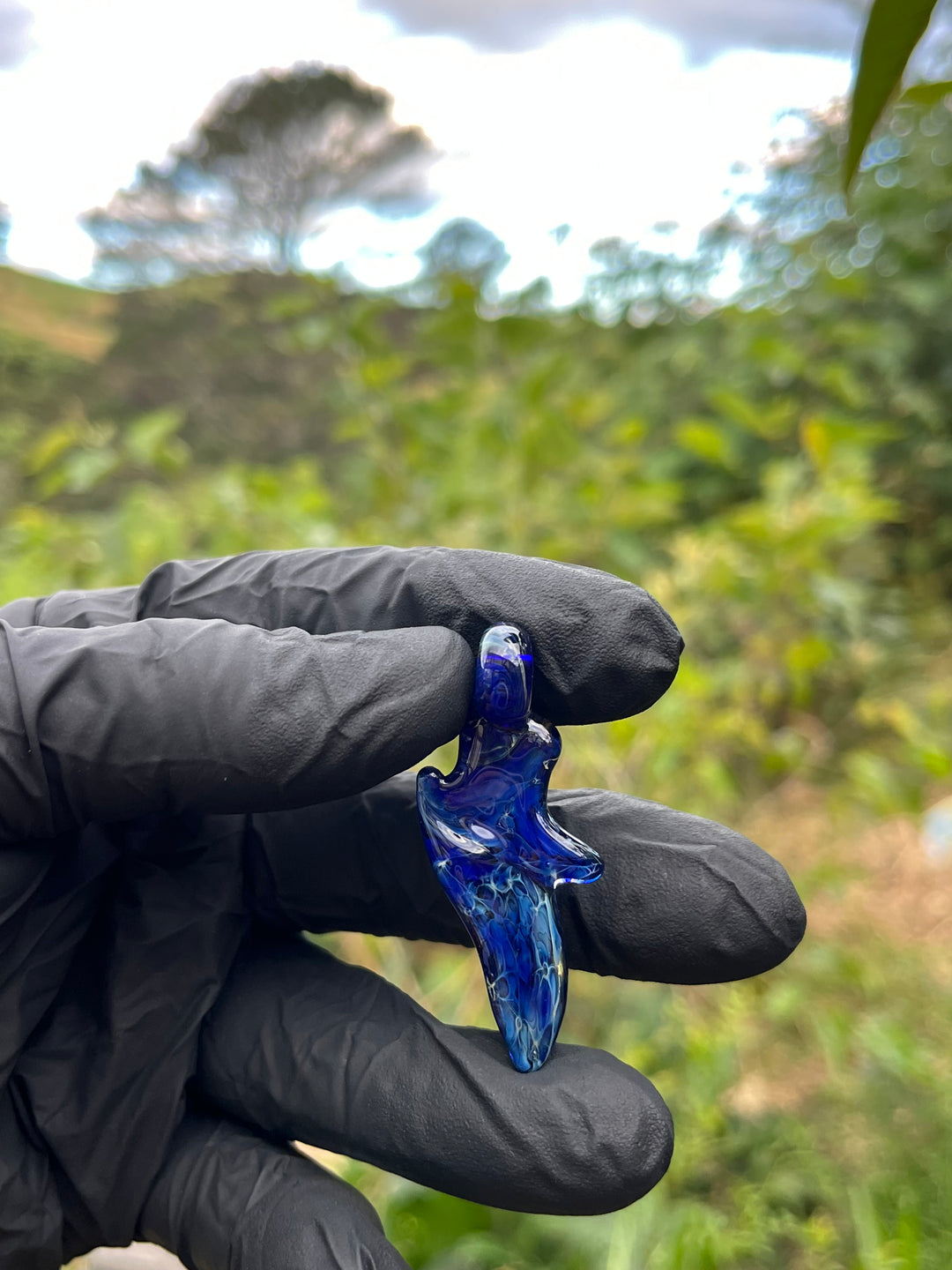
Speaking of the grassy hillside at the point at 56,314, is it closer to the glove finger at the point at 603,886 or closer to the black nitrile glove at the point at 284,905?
the black nitrile glove at the point at 284,905

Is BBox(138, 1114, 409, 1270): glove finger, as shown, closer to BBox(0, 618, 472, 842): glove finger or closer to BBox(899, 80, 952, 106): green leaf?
BBox(0, 618, 472, 842): glove finger

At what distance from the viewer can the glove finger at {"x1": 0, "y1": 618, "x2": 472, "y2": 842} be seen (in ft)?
1.90

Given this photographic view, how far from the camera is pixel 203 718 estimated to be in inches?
22.8

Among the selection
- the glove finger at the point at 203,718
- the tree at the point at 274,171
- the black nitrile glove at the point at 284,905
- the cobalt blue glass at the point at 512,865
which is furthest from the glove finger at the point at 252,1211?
the tree at the point at 274,171

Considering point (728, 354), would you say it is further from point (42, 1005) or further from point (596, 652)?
point (42, 1005)

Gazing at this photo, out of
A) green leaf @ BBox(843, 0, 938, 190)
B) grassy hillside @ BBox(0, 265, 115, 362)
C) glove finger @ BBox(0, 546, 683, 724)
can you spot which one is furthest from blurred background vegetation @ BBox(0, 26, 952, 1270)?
glove finger @ BBox(0, 546, 683, 724)

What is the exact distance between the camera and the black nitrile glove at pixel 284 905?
1.94 feet

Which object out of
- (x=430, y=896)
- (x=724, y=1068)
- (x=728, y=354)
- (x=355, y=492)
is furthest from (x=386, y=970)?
(x=728, y=354)

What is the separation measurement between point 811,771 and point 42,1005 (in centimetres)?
155

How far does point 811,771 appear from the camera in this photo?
71.0 inches

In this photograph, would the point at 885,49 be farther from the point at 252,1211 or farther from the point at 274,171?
the point at 274,171

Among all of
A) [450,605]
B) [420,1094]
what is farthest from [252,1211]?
[450,605]

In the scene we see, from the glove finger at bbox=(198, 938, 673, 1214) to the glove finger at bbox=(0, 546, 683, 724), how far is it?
0.92 ft

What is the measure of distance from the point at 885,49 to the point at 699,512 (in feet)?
6.79
